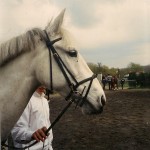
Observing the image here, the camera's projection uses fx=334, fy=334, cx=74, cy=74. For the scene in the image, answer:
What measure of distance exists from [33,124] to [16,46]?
1.15 meters

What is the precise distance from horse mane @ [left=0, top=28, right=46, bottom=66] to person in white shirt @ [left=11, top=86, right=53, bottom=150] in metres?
0.86

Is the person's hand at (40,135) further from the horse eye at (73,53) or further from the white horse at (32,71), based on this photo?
the horse eye at (73,53)

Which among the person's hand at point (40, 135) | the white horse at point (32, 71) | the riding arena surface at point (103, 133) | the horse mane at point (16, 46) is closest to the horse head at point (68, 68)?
the white horse at point (32, 71)

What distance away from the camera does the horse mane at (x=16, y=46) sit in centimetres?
321

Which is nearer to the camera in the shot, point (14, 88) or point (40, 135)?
point (14, 88)

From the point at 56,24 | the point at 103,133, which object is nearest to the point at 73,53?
the point at 56,24

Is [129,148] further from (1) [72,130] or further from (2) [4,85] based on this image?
(2) [4,85]

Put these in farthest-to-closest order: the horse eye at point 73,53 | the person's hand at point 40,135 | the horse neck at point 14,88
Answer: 1. the person's hand at point 40,135
2. the horse eye at point 73,53
3. the horse neck at point 14,88

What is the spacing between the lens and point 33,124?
13.0 feet

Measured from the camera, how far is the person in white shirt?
12.3 ft

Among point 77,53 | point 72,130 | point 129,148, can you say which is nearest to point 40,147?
point 77,53

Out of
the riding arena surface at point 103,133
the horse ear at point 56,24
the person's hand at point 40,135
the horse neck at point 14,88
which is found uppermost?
the horse ear at point 56,24

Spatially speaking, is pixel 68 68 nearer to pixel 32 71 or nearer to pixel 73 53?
pixel 73 53

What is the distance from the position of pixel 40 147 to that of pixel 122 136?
5.22m
